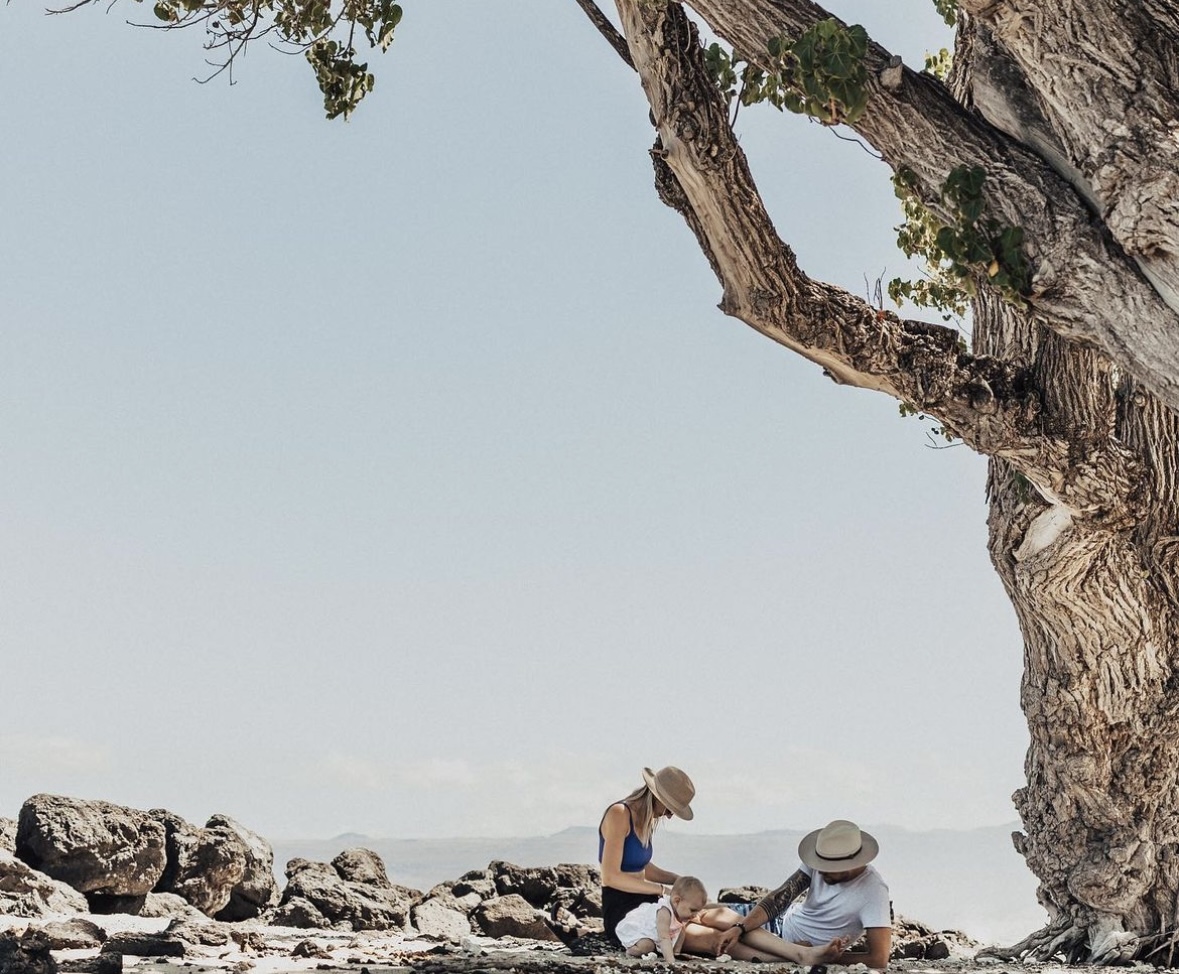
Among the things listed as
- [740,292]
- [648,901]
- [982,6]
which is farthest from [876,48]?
[648,901]

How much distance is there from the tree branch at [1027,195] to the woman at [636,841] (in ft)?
11.9

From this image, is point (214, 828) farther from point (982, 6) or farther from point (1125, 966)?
point (982, 6)

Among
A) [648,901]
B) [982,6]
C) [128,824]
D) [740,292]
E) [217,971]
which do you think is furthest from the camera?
[128,824]

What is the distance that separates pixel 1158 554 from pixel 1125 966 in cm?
304

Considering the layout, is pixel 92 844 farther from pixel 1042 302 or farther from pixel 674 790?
pixel 1042 302

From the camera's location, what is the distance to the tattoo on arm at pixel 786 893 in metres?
8.53

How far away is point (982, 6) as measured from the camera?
25.3 ft

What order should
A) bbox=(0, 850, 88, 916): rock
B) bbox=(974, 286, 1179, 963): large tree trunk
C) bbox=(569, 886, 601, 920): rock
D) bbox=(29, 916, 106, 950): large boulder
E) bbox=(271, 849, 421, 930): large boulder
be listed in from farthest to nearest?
1. bbox=(569, 886, 601, 920): rock
2. bbox=(271, 849, 421, 930): large boulder
3. bbox=(974, 286, 1179, 963): large tree trunk
4. bbox=(0, 850, 88, 916): rock
5. bbox=(29, 916, 106, 950): large boulder

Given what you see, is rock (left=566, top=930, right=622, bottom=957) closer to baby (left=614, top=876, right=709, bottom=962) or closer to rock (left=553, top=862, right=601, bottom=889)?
baby (left=614, top=876, right=709, bottom=962)

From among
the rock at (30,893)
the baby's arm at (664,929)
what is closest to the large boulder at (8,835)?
the rock at (30,893)

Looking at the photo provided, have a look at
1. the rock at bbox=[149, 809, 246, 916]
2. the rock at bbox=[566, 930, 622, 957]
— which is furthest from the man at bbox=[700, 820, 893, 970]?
the rock at bbox=[149, 809, 246, 916]

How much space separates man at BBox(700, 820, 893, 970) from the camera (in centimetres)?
803

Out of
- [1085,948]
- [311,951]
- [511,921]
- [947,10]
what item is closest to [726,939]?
[311,951]

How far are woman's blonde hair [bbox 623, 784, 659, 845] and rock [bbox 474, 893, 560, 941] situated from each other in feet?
8.83
